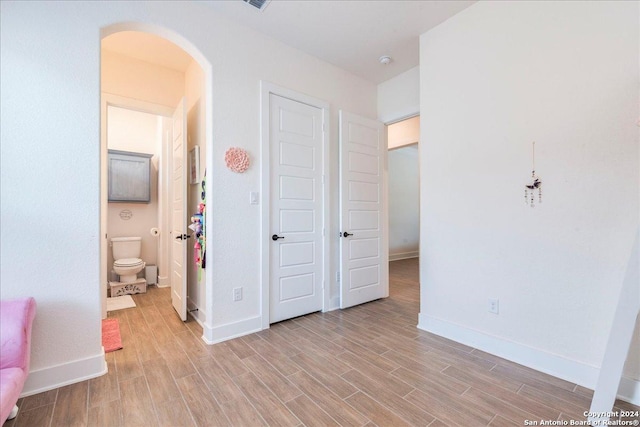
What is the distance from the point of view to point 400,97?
350cm

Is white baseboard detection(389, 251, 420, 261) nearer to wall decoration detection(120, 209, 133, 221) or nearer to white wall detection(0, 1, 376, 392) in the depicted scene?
wall decoration detection(120, 209, 133, 221)

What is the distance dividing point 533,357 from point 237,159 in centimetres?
283

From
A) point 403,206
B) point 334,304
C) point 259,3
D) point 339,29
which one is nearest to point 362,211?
point 334,304

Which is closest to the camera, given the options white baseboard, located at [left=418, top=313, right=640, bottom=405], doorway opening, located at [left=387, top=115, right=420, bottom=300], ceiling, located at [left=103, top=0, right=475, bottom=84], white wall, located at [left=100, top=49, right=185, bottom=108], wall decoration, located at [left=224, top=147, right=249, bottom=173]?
white baseboard, located at [left=418, top=313, right=640, bottom=405]

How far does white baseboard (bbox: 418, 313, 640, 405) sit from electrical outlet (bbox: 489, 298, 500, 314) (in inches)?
8.2

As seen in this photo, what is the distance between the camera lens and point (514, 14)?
2141 millimetres

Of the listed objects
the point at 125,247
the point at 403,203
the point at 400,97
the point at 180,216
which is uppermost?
the point at 400,97

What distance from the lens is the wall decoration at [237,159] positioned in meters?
2.49

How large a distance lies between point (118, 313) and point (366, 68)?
4.05m

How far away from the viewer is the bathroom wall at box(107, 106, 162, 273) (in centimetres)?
436

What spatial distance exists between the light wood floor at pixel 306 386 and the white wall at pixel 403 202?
4.41m

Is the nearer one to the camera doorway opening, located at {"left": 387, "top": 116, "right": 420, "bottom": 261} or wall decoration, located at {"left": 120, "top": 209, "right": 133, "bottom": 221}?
wall decoration, located at {"left": 120, "top": 209, "right": 133, "bottom": 221}

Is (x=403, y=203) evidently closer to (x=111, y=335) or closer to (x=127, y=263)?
(x=127, y=263)

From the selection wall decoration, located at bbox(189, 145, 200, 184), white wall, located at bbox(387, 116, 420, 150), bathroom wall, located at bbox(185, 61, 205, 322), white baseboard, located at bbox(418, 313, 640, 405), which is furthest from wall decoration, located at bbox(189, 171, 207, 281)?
white wall, located at bbox(387, 116, 420, 150)
